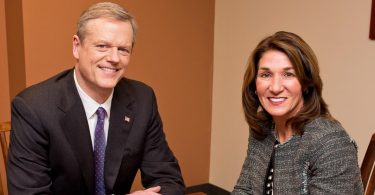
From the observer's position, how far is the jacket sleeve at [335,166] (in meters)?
1.42

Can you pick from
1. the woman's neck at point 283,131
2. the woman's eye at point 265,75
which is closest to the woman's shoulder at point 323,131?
the woman's neck at point 283,131

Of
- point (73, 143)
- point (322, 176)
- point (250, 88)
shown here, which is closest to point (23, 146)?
point (73, 143)

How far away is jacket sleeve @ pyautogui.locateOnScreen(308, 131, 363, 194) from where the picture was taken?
142 cm

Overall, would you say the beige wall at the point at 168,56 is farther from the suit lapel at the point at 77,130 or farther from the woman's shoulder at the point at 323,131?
the woman's shoulder at the point at 323,131

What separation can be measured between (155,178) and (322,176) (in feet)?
2.41

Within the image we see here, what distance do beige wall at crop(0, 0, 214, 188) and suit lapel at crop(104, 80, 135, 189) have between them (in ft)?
3.78

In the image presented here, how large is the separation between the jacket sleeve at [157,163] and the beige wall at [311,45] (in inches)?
51.8

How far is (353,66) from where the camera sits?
101 inches

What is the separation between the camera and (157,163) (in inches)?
73.8

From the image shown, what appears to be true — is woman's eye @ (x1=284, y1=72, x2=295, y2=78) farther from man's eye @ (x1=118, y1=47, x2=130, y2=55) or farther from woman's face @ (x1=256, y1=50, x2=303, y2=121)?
man's eye @ (x1=118, y1=47, x2=130, y2=55)

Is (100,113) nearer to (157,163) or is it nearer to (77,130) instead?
(77,130)

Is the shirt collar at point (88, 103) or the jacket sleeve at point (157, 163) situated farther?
the jacket sleeve at point (157, 163)

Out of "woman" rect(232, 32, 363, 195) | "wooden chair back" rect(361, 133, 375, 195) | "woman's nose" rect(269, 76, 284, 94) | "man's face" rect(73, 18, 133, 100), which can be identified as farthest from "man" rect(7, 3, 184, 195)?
"wooden chair back" rect(361, 133, 375, 195)

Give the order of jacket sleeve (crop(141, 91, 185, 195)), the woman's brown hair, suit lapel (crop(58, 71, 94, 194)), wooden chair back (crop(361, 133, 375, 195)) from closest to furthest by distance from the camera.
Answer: the woman's brown hair < suit lapel (crop(58, 71, 94, 194)) < wooden chair back (crop(361, 133, 375, 195)) < jacket sleeve (crop(141, 91, 185, 195))
